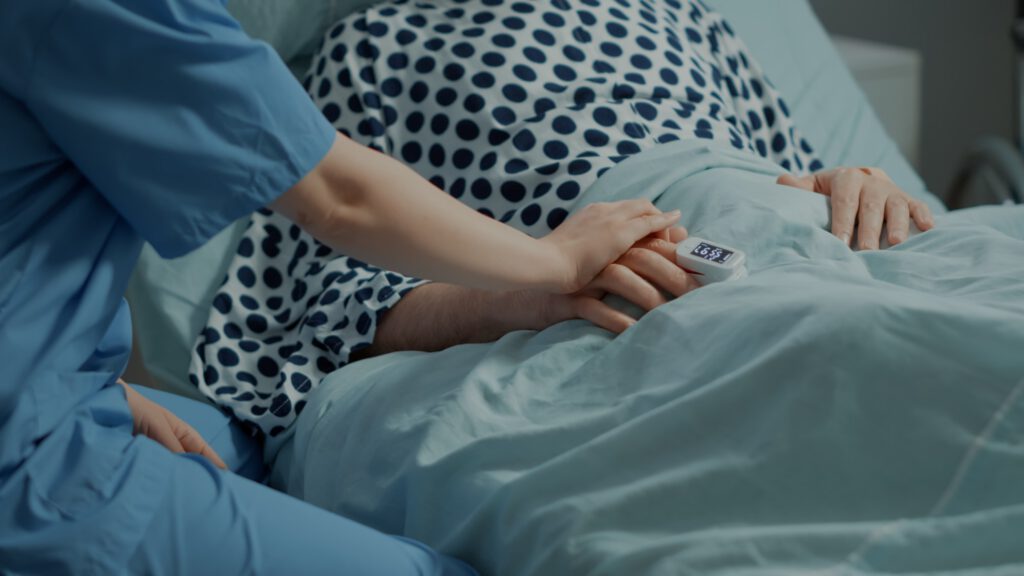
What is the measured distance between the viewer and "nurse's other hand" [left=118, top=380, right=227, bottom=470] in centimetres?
109

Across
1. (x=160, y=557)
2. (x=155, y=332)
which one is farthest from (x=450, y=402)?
(x=155, y=332)

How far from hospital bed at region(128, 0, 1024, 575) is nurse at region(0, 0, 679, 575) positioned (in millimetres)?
111

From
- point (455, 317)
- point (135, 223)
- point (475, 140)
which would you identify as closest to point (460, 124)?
point (475, 140)

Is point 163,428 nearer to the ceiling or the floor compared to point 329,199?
nearer to the floor

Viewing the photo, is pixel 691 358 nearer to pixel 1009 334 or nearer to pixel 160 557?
pixel 1009 334

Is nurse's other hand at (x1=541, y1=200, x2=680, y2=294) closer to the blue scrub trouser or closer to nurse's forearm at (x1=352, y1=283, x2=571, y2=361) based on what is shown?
nurse's forearm at (x1=352, y1=283, x2=571, y2=361)

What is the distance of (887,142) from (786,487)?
127cm

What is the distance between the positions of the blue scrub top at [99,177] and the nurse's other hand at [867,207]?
0.60 meters

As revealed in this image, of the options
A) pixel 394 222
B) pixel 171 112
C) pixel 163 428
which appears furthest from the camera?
pixel 163 428

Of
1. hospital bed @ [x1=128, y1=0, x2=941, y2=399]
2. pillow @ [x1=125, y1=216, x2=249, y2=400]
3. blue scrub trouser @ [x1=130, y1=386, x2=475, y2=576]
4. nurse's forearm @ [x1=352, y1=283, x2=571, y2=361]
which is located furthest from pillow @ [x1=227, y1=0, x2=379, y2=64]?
blue scrub trouser @ [x1=130, y1=386, x2=475, y2=576]

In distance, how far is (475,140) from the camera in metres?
1.47

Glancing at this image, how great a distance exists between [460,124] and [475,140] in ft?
0.10

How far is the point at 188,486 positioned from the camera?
907 millimetres

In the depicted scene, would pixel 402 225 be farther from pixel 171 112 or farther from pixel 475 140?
pixel 475 140
